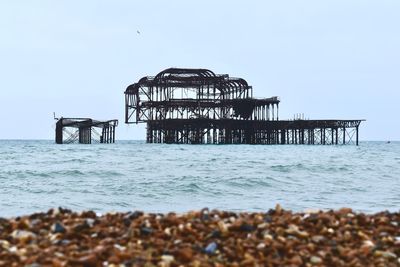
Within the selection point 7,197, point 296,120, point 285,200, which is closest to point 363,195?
point 285,200

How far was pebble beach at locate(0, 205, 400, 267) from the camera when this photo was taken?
6.65 m

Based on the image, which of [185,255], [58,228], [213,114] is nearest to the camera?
[185,255]

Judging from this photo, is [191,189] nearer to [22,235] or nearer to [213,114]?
[22,235]

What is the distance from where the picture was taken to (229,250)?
700 centimetres

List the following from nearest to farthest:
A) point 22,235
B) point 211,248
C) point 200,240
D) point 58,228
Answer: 1. point 211,248
2. point 200,240
3. point 22,235
4. point 58,228

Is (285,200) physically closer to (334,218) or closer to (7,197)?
(7,197)

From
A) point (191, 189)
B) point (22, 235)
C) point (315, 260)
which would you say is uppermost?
point (22, 235)

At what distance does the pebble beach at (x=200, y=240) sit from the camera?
6648mm

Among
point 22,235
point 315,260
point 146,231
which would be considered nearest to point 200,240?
point 146,231

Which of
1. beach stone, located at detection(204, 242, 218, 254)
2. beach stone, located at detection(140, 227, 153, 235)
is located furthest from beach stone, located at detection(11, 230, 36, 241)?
beach stone, located at detection(204, 242, 218, 254)

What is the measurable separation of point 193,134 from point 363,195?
58.3 meters

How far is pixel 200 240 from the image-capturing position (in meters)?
7.41

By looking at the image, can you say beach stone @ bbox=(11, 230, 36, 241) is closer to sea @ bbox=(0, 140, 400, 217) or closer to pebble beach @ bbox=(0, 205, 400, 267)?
pebble beach @ bbox=(0, 205, 400, 267)

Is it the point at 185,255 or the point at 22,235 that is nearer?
the point at 185,255
